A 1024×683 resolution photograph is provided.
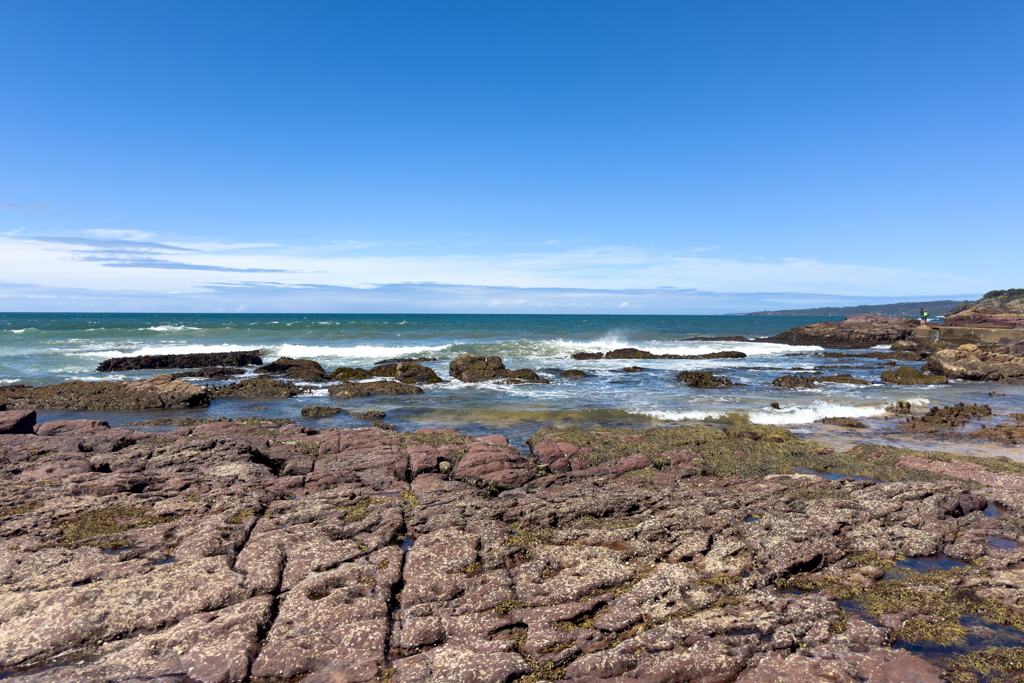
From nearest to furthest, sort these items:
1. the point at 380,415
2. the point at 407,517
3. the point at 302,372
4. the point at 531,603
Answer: the point at 531,603 < the point at 407,517 < the point at 380,415 < the point at 302,372

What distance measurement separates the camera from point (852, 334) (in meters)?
54.7

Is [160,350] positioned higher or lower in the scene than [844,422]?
higher

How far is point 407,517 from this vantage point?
25.9 feet

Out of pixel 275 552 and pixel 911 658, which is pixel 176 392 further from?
pixel 911 658

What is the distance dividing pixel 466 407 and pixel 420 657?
49.5 feet

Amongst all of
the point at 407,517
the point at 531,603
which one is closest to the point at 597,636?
the point at 531,603

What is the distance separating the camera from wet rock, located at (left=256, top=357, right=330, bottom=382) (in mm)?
28844

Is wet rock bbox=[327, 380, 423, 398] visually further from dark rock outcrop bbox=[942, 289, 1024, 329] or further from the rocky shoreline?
dark rock outcrop bbox=[942, 289, 1024, 329]

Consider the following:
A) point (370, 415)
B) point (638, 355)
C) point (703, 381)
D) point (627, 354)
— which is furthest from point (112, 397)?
point (638, 355)

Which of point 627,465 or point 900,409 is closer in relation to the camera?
point 627,465

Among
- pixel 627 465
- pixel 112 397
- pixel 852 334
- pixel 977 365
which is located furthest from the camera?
pixel 852 334

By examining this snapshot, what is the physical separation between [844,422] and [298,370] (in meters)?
27.0

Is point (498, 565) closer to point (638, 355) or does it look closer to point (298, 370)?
point (298, 370)

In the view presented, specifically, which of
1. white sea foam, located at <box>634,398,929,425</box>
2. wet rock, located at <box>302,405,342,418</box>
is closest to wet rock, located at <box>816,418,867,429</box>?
white sea foam, located at <box>634,398,929,425</box>
